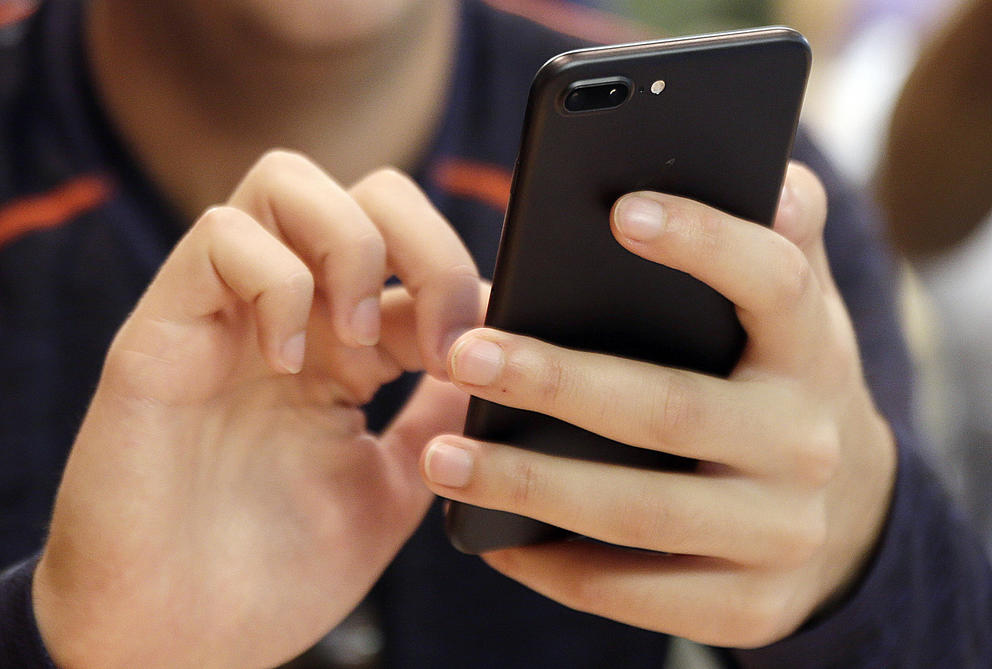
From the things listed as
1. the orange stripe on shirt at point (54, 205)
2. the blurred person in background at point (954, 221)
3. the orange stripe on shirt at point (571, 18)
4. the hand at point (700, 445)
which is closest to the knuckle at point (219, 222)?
the hand at point (700, 445)

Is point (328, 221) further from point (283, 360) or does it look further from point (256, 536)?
point (256, 536)

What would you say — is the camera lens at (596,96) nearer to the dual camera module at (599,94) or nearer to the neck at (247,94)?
the dual camera module at (599,94)

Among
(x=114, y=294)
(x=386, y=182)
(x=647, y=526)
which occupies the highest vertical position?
(x=386, y=182)

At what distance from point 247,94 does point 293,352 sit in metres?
0.39

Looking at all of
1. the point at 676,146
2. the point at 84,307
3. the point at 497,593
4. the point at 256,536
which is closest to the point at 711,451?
the point at 676,146

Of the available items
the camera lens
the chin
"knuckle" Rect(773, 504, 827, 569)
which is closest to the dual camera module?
the camera lens

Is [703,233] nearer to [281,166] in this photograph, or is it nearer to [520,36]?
[281,166]

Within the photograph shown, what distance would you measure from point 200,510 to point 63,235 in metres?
0.38

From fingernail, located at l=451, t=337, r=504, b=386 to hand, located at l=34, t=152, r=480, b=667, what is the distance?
65mm

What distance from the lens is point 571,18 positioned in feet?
3.25

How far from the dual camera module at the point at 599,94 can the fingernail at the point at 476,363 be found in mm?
116

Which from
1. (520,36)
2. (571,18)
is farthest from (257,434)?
(571,18)

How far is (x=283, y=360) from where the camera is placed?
432 millimetres

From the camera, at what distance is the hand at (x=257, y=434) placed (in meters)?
0.43
